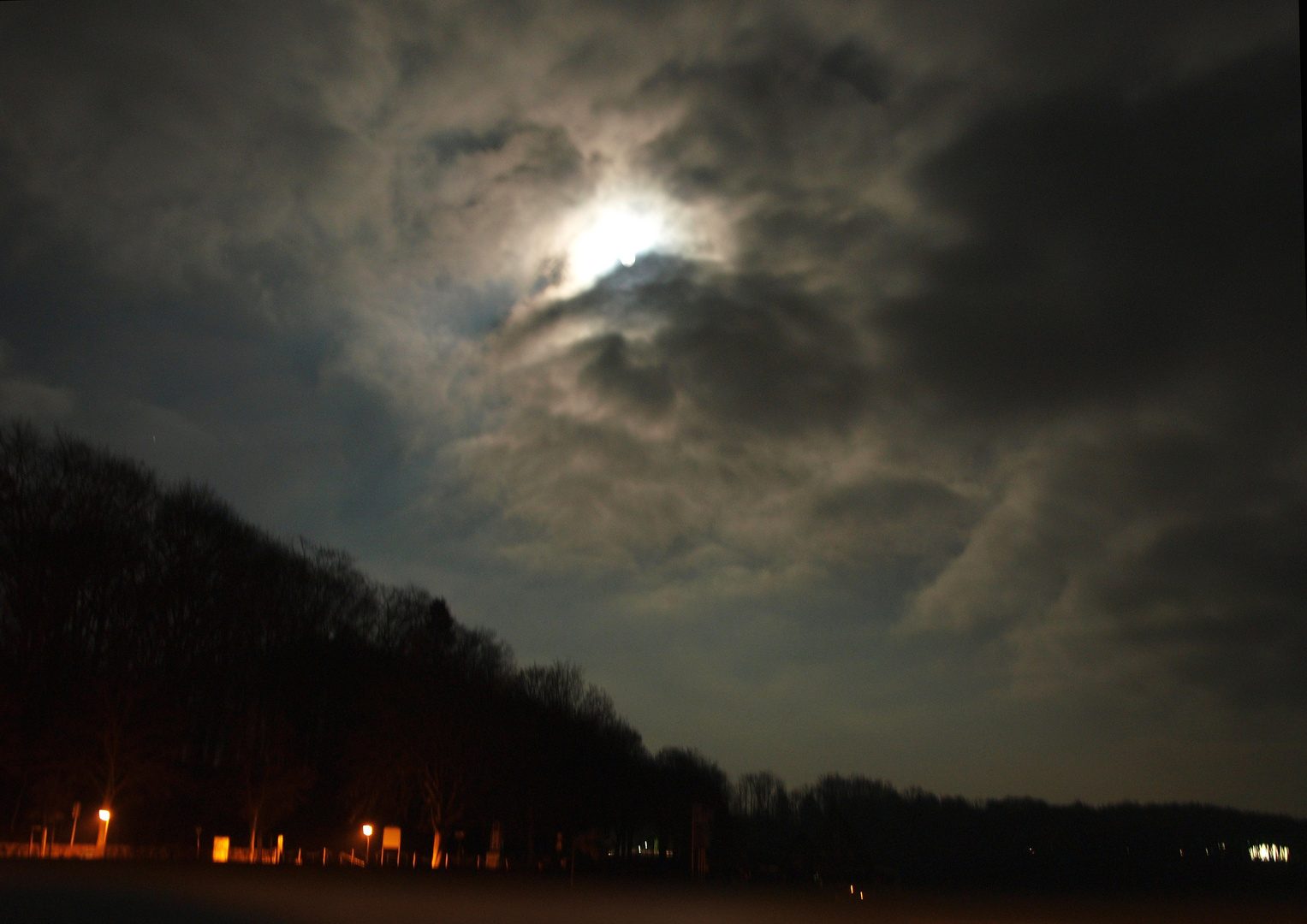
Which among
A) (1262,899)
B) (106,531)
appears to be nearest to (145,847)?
(106,531)

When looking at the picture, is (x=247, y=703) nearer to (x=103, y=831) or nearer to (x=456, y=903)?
(x=103, y=831)

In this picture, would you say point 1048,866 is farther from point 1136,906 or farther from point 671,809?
point 1136,906

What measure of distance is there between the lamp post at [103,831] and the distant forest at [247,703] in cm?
125

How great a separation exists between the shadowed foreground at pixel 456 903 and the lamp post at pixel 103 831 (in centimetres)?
501

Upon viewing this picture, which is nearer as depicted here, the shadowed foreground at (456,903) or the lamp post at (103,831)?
the shadowed foreground at (456,903)

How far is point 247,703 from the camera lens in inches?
2410

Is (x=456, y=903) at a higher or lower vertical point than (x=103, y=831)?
lower

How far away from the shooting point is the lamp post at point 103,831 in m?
47.5

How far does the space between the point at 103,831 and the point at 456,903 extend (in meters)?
27.8

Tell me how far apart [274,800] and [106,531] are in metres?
16.7

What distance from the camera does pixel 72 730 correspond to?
48.6 m

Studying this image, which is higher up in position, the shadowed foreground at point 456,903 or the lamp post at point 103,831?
the lamp post at point 103,831

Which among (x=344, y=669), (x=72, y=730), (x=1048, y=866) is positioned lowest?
(x=1048, y=866)

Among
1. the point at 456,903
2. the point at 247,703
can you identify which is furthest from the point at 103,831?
the point at 456,903
